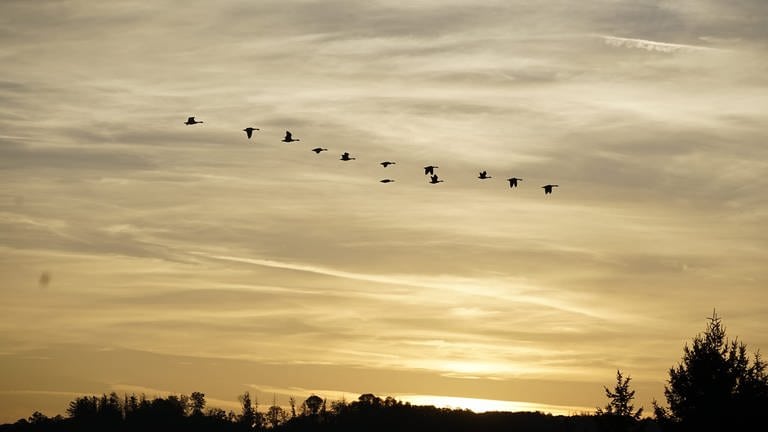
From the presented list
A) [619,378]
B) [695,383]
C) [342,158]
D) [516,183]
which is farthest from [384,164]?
[695,383]

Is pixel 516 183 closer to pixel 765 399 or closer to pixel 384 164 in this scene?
Result: pixel 384 164

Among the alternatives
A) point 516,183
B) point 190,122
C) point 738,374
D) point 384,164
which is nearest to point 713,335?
point 738,374

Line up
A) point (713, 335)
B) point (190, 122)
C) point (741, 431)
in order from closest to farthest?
point (741, 431) → point (713, 335) → point (190, 122)

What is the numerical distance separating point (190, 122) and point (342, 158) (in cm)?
1086

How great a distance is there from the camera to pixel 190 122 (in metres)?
81.8

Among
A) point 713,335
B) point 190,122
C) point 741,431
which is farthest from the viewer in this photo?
point 190,122

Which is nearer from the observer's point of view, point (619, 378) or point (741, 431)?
point (741, 431)

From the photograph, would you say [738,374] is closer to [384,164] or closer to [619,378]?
[619,378]

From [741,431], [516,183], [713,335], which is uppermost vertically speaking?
[516,183]

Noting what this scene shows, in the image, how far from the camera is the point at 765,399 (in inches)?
2527

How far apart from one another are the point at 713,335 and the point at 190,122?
1479 inches

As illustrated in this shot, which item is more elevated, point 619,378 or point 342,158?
point 342,158

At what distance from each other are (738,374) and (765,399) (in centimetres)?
215

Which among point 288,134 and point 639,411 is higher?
point 288,134
